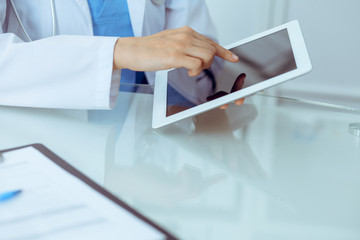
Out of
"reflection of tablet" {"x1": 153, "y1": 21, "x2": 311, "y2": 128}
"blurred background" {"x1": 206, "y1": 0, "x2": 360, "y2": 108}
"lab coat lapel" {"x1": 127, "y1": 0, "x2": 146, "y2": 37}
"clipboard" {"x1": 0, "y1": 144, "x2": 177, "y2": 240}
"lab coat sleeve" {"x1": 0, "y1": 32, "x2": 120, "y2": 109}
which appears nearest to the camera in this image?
"clipboard" {"x1": 0, "y1": 144, "x2": 177, "y2": 240}

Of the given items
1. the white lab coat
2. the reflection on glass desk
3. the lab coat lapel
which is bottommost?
the reflection on glass desk

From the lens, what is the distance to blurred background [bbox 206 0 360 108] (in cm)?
222

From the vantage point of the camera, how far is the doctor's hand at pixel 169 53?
0.60m

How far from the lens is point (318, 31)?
2.26m

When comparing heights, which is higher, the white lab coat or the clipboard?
the white lab coat

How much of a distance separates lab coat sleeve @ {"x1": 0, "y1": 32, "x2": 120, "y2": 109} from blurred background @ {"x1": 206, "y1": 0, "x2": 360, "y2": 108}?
5.64 ft

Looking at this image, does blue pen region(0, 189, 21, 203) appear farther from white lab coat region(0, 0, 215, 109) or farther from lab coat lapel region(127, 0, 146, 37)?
lab coat lapel region(127, 0, 146, 37)

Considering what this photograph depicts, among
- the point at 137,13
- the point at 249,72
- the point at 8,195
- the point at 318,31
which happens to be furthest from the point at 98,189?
the point at 318,31

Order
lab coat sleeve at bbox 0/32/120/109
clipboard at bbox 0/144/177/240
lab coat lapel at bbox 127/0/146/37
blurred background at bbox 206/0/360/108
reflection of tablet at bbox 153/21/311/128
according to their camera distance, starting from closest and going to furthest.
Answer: clipboard at bbox 0/144/177/240, reflection of tablet at bbox 153/21/311/128, lab coat sleeve at bbox 0/32/120/109, lab coat lapel at bbox 127/0/146/37, blurred background at bbox 206/0/360/108

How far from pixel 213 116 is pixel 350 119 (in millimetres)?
243

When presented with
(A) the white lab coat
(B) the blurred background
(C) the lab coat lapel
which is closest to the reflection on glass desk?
(A) the white lab coat

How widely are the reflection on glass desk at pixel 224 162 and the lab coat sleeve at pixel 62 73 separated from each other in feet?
0.09

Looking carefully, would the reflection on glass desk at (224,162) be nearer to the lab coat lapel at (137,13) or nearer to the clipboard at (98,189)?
the clipboard at (98,189)

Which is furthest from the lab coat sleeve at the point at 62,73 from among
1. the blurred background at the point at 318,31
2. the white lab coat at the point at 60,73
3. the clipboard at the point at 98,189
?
the blurred background at the point at 318,31
